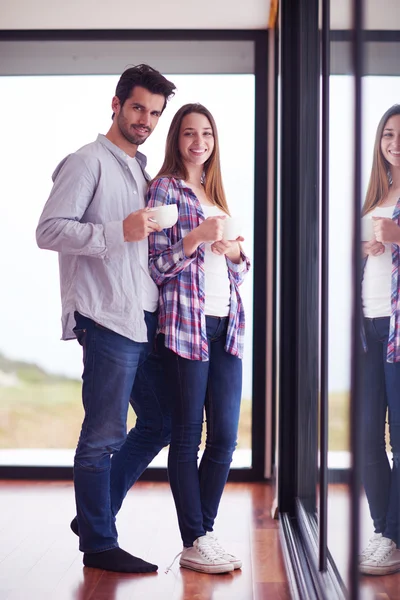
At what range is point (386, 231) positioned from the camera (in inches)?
41.5

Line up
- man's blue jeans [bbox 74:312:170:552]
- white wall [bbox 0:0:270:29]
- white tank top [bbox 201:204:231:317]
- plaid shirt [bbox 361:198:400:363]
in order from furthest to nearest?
white wall [bbox 0:0:270:29] < white tank top [bbox 201:204:231:317] < man's blue jeans [bbox 74:312:170:552] < plaid shirt [bbox 361:198:400:363]

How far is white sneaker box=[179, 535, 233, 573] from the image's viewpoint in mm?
2127

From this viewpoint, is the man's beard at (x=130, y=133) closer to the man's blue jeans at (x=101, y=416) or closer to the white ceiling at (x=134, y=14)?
the man's blue jeans at (x=101, y=416)

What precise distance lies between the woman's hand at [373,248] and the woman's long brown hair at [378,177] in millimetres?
50

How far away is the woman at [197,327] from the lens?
6.97ft

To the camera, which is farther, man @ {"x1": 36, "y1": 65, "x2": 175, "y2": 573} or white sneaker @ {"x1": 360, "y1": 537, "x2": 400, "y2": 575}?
man @ {"x1": 36, "y1": 65, "x2": 175, "y2": 573}

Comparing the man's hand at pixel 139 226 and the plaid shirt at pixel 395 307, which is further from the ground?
the man's hand at pixel 139 226

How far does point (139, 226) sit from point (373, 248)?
101cm

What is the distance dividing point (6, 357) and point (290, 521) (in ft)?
5.61

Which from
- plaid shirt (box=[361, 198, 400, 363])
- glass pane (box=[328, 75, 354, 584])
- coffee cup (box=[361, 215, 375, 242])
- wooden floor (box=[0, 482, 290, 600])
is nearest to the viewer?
plaid shirt (box=[361, 198, 400, 363])

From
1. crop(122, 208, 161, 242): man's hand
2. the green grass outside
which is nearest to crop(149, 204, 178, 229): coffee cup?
crop(122, 208, 161, 242): man's hand

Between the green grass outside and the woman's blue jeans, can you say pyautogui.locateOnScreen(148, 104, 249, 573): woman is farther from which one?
the green grass outside

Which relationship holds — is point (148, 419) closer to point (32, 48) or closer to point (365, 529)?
point (365, 529)

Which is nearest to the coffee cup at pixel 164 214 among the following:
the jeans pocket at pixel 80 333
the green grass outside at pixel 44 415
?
the jeans pocket at pixel 80 333
